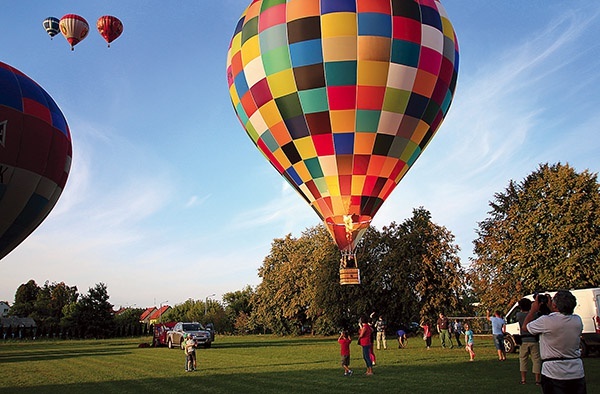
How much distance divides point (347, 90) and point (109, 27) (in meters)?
17.1

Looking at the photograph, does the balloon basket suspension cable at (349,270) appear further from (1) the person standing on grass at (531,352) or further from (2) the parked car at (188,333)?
(2) the parked car at (188,333)

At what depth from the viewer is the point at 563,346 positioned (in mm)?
4844

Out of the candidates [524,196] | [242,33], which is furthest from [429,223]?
[242,33]

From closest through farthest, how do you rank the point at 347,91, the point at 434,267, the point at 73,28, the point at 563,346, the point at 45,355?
the point at 563,346
the point at 347,91
the point at 73,28
the point at 45,355
the point at 434,267

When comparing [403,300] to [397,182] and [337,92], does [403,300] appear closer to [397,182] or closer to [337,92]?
[397,182]

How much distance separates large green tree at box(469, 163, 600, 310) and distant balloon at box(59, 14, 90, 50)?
83.7ft

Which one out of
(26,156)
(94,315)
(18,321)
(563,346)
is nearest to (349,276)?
(26,156)

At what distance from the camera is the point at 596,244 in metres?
27.5

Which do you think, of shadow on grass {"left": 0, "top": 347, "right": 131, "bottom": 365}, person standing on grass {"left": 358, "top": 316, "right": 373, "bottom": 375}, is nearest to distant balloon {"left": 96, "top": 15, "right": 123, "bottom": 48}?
shadow on grass {"left": 0, "top": 347, "right": 131, "bottom": 365}

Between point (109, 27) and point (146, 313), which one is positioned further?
point (146, 313)

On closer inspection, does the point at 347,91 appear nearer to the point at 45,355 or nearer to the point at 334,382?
the point at 334,382

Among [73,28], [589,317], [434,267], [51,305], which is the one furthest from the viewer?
[51,305]

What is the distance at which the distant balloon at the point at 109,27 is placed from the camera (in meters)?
26.3

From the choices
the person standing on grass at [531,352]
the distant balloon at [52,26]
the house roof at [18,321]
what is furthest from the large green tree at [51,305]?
the person standing on grass at [531,352]
